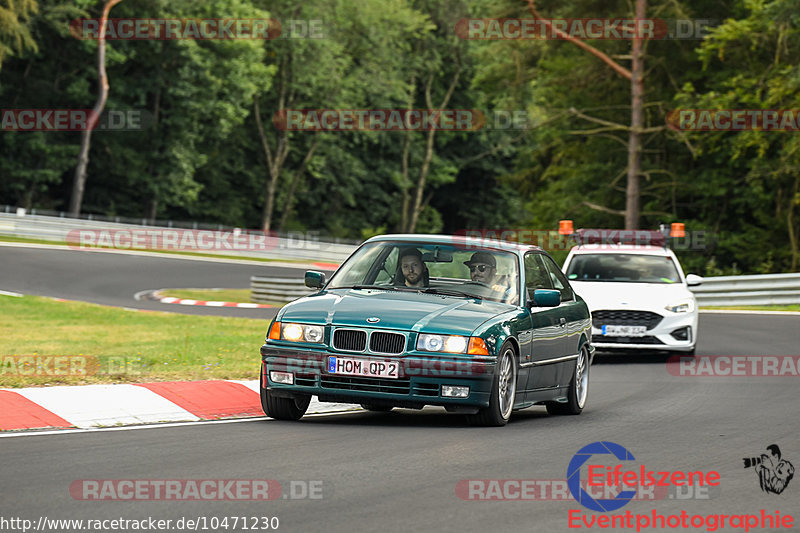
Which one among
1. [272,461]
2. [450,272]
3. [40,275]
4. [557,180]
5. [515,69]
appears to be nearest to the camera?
[272,461]

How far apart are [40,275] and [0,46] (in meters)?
21.3

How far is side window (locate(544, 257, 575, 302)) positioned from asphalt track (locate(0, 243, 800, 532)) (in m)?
1.11

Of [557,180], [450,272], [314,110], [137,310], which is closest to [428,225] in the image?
[314,110]

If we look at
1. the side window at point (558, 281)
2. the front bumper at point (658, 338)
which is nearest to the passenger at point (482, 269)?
the side window at point (558, 281)

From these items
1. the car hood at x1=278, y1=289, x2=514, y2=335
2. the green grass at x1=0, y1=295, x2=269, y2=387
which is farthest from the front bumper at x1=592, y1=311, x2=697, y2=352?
the car hood at x1=278, y1=289, x2=514, y2=335

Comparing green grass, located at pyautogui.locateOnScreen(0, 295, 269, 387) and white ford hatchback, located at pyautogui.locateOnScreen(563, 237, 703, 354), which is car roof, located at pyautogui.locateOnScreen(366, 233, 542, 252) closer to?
green grass, located at pyautogui.locateOnScreen(0, 295, 269, 387)

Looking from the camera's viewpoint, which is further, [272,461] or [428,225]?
[428,225]

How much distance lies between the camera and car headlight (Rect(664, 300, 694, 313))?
19.0 metres

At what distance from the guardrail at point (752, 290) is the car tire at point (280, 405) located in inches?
947

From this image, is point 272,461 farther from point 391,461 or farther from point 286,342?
point 286,342

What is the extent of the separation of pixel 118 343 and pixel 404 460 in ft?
35.0

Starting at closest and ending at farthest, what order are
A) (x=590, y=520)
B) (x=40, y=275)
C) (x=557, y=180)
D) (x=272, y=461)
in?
(x=590, y=520) < (x=272, y=461) < (x=40, y=275) < (x=557, y=180)

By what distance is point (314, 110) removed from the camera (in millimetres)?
74750

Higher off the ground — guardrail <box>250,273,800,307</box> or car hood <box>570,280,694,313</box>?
car hood <box>570,280,694,313</box>
